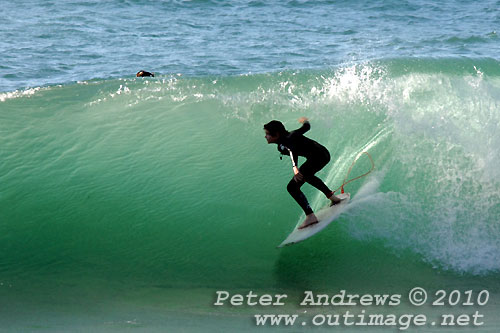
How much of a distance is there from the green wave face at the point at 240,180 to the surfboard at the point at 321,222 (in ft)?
0.85

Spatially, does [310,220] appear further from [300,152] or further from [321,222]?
[300,152]

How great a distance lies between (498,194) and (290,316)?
10.4ft

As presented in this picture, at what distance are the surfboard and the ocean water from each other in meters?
0.22

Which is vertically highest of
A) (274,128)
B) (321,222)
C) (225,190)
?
(274,128)

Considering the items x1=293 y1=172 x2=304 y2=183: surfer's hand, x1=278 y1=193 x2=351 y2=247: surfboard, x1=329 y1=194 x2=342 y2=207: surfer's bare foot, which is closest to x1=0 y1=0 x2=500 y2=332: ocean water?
x1=278 y1=193 x2=351 y2=247: surfboard

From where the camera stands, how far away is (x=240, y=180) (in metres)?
7.22

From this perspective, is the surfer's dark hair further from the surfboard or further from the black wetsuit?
the surfboard

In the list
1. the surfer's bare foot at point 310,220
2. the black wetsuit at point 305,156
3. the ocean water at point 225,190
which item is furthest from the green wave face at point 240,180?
the black wetsuit at point 305,156

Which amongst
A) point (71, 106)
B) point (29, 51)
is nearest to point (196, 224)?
point (71, 106)

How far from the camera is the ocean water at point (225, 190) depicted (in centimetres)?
548

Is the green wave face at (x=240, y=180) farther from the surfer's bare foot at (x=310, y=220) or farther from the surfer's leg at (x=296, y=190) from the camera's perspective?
the surfer's leg at (x=296, y=190)

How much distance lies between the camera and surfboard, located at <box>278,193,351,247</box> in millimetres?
5746

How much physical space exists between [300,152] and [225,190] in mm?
1776

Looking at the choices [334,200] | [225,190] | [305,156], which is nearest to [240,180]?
[225,190]
